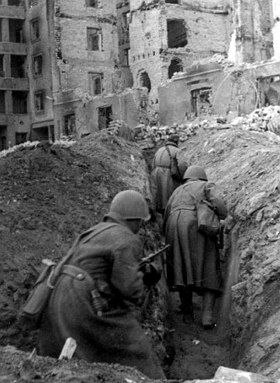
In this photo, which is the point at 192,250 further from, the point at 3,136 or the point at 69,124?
the point at 3,136

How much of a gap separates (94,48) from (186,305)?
3744cm

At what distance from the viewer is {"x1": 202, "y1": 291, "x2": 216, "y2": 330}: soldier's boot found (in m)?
10.6

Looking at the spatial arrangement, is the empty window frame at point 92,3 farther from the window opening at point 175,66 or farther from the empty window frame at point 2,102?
the empty window frame at point 2,102

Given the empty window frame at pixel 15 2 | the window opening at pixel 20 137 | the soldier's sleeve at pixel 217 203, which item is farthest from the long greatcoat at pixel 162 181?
the empty window frame at pixel 15 2

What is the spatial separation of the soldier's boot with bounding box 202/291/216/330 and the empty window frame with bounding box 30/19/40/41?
38.7 meters

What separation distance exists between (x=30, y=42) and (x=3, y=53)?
69.1 inches

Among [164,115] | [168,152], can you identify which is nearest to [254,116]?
[168,152]

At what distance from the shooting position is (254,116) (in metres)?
20.9

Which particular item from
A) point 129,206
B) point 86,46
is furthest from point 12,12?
point 129,206

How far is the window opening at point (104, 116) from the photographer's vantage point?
120 feet

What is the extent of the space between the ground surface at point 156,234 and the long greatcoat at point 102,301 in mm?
658

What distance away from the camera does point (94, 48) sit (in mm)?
46875

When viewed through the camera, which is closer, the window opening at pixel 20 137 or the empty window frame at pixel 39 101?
the empty window frame at pixel 39 101

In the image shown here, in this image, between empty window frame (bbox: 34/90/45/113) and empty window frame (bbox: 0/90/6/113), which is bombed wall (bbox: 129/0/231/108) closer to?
empty window frame (bbox: 34/90/45/113)
